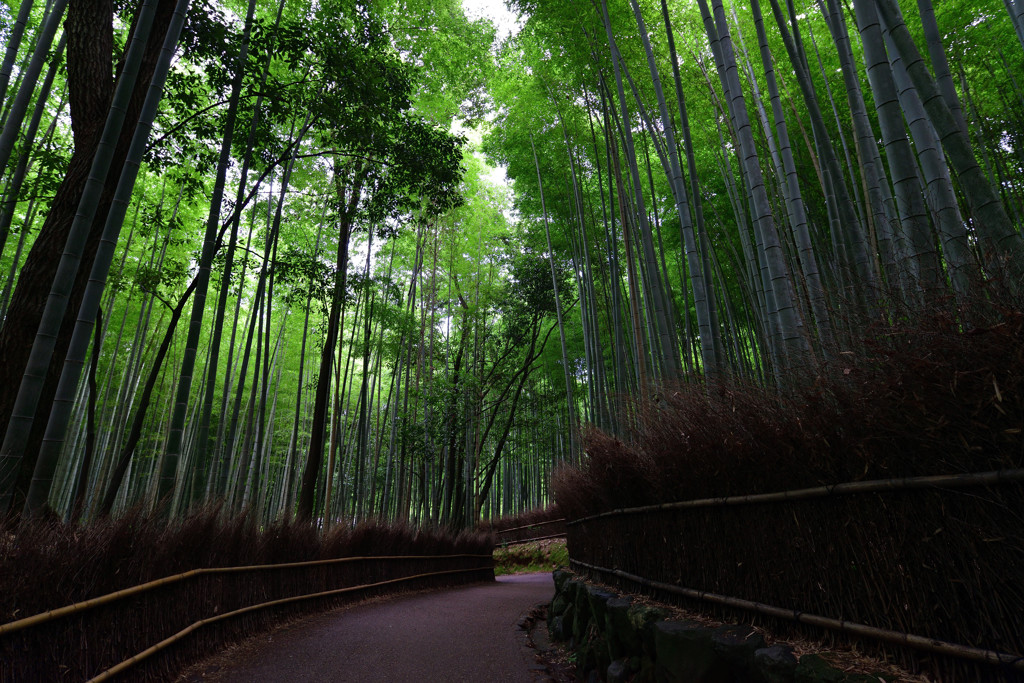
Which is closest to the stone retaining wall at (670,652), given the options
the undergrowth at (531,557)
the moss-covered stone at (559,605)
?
the moss-covered stone at (559,605)

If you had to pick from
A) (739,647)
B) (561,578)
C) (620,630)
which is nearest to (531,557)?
(561,578)

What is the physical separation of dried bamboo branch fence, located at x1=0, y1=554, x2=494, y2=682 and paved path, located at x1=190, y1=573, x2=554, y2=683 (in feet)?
0.58

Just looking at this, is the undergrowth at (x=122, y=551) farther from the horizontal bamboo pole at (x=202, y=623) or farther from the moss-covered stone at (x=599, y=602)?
the moss-covered stone at (x=599, y=602)

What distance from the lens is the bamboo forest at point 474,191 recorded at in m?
2.21

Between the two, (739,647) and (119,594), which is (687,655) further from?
(119,594)

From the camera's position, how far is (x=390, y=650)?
10.6ft

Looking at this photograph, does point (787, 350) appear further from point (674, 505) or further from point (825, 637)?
point (825, 637)

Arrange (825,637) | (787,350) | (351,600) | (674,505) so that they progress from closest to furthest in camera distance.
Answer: (825,637) < (787,350) < (674,505) < (351,600)

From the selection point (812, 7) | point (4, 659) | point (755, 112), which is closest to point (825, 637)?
point (4, 659)

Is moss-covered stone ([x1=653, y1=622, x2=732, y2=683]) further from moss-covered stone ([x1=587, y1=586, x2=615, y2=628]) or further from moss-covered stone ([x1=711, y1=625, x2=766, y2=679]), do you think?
moss-covered stone ([x1=587, y1=586, x2=615, y2=628])

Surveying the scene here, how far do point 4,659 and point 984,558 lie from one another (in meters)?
2.57

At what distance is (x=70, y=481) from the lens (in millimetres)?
9656

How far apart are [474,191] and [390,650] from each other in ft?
28.0

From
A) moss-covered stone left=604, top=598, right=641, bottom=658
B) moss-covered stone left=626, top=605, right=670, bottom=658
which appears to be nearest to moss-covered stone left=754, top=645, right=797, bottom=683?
moss-covered stone left=626, top=605, right=670, bottom=658
